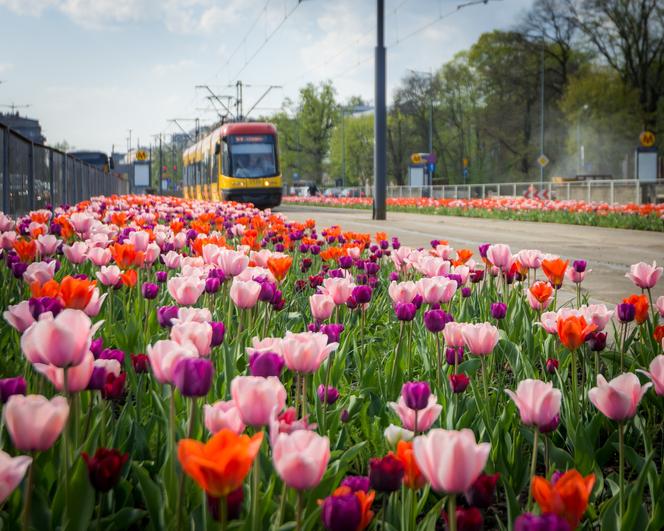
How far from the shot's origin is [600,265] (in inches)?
352

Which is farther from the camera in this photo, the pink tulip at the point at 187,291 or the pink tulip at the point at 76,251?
the pink tulip at the point at 76,251

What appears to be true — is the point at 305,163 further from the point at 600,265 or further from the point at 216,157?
the point at 600,265

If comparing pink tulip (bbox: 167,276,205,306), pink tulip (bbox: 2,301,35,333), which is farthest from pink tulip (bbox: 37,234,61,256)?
pink tulip (bbox: 2,301,35,333)

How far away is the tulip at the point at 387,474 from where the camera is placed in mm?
1239

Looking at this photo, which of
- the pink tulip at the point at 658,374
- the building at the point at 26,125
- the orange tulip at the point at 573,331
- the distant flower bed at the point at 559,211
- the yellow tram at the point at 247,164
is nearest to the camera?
the pink tulip at the point at 658,374

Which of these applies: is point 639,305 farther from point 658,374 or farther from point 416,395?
point 416,395

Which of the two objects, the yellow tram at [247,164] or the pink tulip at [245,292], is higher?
the yellow tram at [247,164]

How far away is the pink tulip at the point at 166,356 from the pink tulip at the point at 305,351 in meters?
0.28

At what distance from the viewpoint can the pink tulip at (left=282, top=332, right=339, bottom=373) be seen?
5.84 ft

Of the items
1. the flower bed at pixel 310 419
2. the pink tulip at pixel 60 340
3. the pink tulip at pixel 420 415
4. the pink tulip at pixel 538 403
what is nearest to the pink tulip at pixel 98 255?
the flower bed at pixel 310 419

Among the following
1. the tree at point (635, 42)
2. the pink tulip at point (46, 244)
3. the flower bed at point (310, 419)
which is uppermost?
the tree at point (635, 42)

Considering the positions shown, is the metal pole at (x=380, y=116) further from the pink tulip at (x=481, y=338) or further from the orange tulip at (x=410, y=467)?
the orange tulip at (x=410, y=467)

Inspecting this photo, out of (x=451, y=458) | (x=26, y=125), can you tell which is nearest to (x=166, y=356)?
(x=451, y=458)

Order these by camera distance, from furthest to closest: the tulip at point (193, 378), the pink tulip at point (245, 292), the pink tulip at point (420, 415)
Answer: the pink tulip at point (245, 292) < the pink tulip at point (420, 415) < the tulip at point (193, 378)
